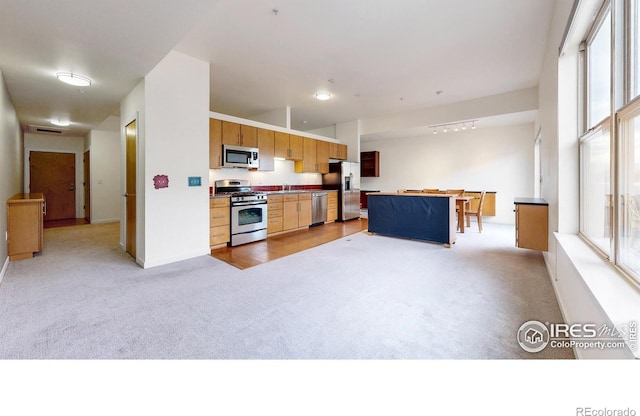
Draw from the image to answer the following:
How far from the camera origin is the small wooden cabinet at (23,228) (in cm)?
364

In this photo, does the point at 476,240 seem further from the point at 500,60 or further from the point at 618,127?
the point at 618,127

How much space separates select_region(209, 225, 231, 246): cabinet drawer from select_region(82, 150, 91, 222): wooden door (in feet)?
17.3

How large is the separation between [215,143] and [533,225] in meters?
4.80

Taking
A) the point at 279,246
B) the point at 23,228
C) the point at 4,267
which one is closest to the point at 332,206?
the point at 279,246

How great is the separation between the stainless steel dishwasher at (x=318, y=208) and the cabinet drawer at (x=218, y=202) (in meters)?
2.36

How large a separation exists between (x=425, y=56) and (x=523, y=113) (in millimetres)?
3017

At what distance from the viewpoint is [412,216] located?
4754 millimetres

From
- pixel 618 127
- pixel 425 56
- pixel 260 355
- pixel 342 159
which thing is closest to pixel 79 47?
pixel 260 355

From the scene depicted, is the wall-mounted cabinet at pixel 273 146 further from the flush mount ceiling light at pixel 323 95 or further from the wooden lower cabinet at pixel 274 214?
the flush mount ceiling light at pixel 323 95

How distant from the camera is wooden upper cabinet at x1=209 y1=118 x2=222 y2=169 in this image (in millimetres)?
4371

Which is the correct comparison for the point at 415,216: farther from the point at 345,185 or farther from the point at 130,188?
the point at 130,188

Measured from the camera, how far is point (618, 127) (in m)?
1.46

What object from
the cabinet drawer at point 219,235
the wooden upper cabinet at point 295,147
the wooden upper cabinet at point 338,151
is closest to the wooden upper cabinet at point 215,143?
the cabinet drawer at point 219,235

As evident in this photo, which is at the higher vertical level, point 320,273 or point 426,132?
point 426,132
